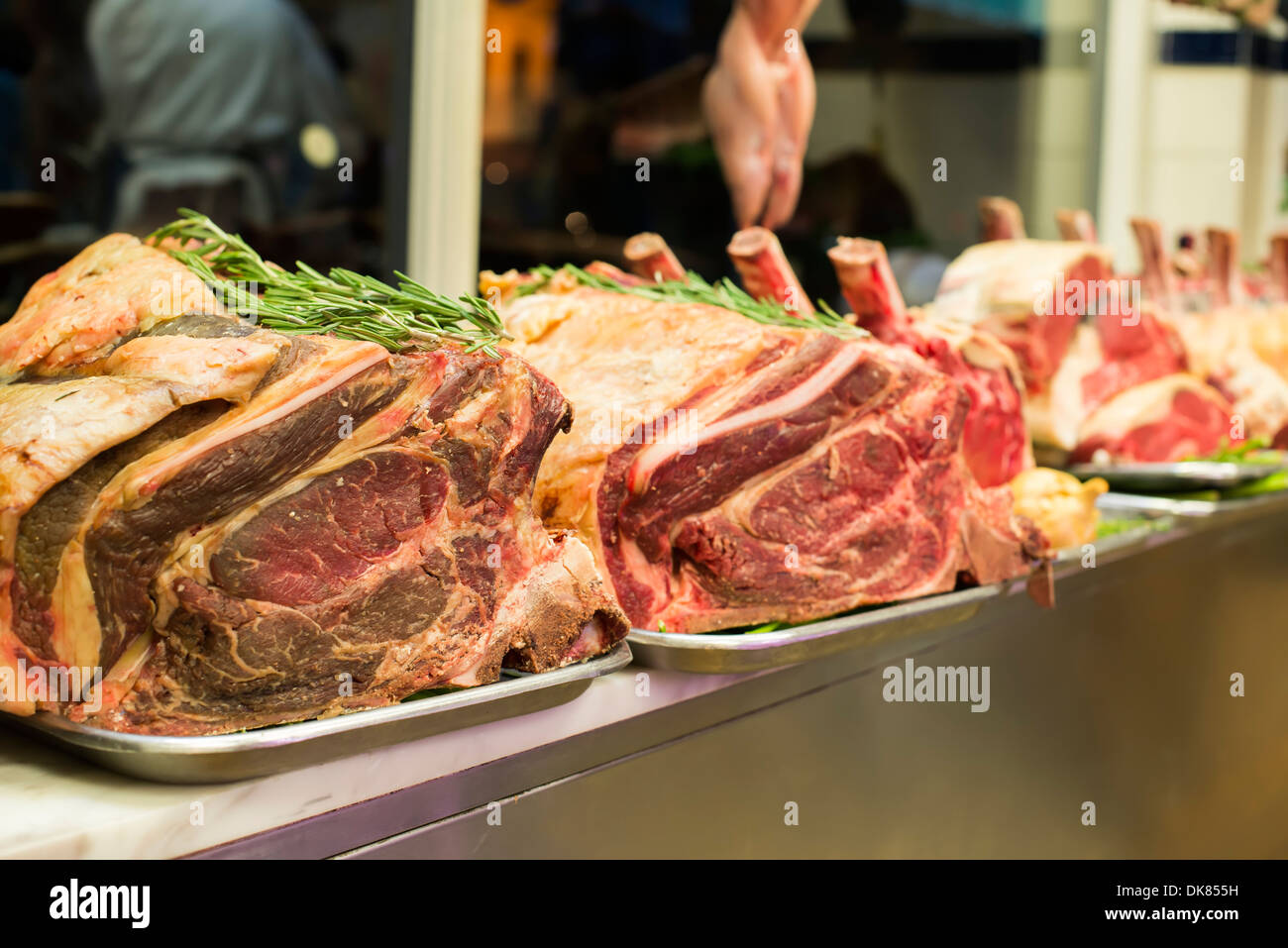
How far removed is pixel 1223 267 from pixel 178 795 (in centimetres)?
434

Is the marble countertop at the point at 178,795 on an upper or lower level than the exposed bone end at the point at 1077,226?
lower

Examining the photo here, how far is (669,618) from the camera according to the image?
5.46ft

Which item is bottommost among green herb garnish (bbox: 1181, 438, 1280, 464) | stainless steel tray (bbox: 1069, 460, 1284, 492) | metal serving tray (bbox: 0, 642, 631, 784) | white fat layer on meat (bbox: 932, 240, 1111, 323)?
metal serving tray (bbox: 0, 642, 631, 784)

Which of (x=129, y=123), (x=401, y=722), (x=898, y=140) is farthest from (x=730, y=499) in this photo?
(x=898, y=140)

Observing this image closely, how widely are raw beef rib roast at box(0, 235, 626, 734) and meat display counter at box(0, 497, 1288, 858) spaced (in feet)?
0.30

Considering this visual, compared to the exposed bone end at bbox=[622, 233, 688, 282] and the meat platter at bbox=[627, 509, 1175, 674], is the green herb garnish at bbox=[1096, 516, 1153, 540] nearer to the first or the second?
the meat platter at bbox=[627, 509, 1175, 674]

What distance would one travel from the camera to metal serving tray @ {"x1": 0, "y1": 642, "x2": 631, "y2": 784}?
1107 mm

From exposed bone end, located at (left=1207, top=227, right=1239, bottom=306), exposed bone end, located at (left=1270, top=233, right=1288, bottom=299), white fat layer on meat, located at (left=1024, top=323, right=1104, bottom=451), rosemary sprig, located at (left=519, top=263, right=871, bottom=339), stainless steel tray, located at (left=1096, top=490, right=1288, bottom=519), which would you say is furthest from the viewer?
exposed bone end, located at (left=1270, top=233, right=1288, bottom=299)

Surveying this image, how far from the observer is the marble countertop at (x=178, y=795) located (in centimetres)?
105

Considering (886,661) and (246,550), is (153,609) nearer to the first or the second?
(246,550)

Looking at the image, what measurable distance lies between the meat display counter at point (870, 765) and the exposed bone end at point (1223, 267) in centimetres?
138

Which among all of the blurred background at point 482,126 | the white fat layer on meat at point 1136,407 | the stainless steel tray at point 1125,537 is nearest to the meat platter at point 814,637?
the stainless steel tray at point 1125,537

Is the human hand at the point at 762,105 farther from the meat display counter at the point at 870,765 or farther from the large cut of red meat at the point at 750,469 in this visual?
the meat display counter at the point at 870,765

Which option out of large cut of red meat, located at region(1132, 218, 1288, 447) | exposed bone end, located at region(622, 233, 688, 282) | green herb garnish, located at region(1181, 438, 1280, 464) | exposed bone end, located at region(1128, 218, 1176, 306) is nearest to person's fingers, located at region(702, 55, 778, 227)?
exposed bone end, located at region(622, 233, 688, 282)
